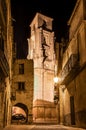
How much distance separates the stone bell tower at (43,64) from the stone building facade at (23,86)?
23221 mm

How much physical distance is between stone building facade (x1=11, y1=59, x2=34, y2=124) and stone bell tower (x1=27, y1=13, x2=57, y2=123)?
23221 millimetres

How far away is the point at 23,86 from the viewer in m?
36.2

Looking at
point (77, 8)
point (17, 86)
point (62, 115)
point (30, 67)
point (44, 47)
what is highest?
point (44, 47)

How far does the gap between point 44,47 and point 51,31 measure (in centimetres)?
699

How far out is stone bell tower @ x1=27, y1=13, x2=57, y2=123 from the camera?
197 ft

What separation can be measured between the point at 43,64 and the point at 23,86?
32.8 metres

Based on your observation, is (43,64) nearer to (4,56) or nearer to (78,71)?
(78,71)

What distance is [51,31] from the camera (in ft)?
250

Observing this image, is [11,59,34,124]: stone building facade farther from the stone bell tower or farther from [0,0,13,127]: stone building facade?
the stone bell tower

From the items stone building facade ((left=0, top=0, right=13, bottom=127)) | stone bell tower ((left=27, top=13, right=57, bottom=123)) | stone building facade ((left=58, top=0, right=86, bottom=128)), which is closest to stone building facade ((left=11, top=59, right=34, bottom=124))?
stone building facade ((left=58, top=0, right=86, bottom=128))

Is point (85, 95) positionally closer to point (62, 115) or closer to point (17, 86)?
point (62, 115)

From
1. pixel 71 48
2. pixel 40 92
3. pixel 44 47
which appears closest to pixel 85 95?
pixel 71 48

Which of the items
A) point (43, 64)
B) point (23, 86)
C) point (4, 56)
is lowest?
point (4, 56)

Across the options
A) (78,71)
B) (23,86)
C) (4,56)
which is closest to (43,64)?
(23,86)
